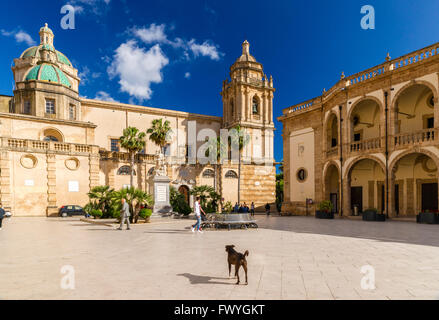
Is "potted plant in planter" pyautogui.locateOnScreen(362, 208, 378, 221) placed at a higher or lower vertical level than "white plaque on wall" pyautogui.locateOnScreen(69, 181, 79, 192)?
lower

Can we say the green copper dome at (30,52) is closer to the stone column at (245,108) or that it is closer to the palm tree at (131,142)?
the palm tree at (131,142)

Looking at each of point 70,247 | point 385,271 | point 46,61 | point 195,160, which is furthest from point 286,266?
point 46,61

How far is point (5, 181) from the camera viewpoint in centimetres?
2952

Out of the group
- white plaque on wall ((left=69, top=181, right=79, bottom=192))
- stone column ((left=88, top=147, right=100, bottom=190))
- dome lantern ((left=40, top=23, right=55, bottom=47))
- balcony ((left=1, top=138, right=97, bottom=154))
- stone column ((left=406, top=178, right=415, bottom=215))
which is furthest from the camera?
dome lantern ((left=40, top=23, right=55, bottom=47))

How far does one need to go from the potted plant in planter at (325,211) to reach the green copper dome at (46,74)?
113 ft

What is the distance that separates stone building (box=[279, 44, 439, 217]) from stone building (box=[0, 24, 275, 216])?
15.1 metres

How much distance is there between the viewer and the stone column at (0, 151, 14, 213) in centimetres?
2925

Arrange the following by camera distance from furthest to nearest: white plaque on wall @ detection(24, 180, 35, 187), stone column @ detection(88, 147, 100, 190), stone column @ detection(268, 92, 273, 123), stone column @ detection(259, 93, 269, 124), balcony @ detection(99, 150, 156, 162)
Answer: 1. stone column @ detection(268, 92, 273, 123)
2. stone column @ detection(259, 93, 269, 124)
3. balcony @ detection(99, 150, 156, 162)
4. stone column @ detection(88, 147, 100, 190)
5. white plaque on wall @ detection(24, 180, 35, 187)

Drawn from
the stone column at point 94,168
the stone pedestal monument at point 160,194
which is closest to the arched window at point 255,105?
the stone column at point 94,168

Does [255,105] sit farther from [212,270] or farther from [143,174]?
[212,270]

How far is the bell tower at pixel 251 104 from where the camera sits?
47812 millimetres

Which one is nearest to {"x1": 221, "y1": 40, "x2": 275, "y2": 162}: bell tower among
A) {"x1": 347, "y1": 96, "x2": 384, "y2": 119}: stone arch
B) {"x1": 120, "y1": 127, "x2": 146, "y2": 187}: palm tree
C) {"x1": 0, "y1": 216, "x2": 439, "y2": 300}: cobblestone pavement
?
{"x1": 120, "y1": 127, "x2": 146, "y2": 187}: palm tree

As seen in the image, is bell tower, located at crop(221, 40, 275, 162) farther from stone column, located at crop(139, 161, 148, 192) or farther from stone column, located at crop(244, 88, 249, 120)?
stone column, located at crop(139, 161, 148, 192)

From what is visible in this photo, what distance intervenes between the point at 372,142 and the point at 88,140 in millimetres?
30552
